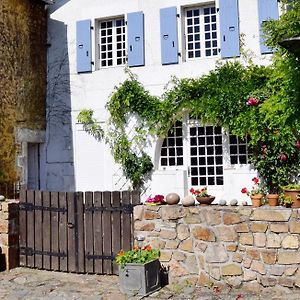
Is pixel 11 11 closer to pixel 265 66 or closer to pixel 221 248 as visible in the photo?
pixel 265 66

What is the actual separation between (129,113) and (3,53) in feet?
10.6

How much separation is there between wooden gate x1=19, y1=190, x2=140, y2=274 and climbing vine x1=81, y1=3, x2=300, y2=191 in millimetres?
3415

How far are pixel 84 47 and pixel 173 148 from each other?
11.2 ft

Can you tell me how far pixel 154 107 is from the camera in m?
10.6

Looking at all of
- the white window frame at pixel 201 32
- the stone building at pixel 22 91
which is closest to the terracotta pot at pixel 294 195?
the white window frame at pixel 201 32

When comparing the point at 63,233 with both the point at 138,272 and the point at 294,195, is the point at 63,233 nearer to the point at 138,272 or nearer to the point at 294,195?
the point at 138,272

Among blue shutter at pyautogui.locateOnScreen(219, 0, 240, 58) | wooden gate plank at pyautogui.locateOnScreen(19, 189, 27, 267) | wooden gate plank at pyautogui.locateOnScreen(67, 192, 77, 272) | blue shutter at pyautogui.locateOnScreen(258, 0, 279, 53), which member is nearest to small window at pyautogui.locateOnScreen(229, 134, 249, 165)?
blue shutter at pyautogui.locateOnScreen(219, 0, 240, 58)

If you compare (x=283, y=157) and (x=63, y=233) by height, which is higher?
(x=283, y=157)

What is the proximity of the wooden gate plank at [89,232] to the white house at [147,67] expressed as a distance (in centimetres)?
373

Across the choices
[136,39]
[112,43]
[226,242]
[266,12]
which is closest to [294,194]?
[226,242]

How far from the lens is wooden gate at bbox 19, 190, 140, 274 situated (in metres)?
6.89

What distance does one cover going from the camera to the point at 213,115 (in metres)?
9.88

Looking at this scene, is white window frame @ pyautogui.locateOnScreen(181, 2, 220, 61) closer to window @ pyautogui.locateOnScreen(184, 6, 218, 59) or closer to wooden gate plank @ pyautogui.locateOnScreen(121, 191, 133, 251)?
window @ pyautogui.locateOnScreen(184, 6, 218, 59)

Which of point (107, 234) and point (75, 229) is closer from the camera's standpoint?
point (107, 234)
